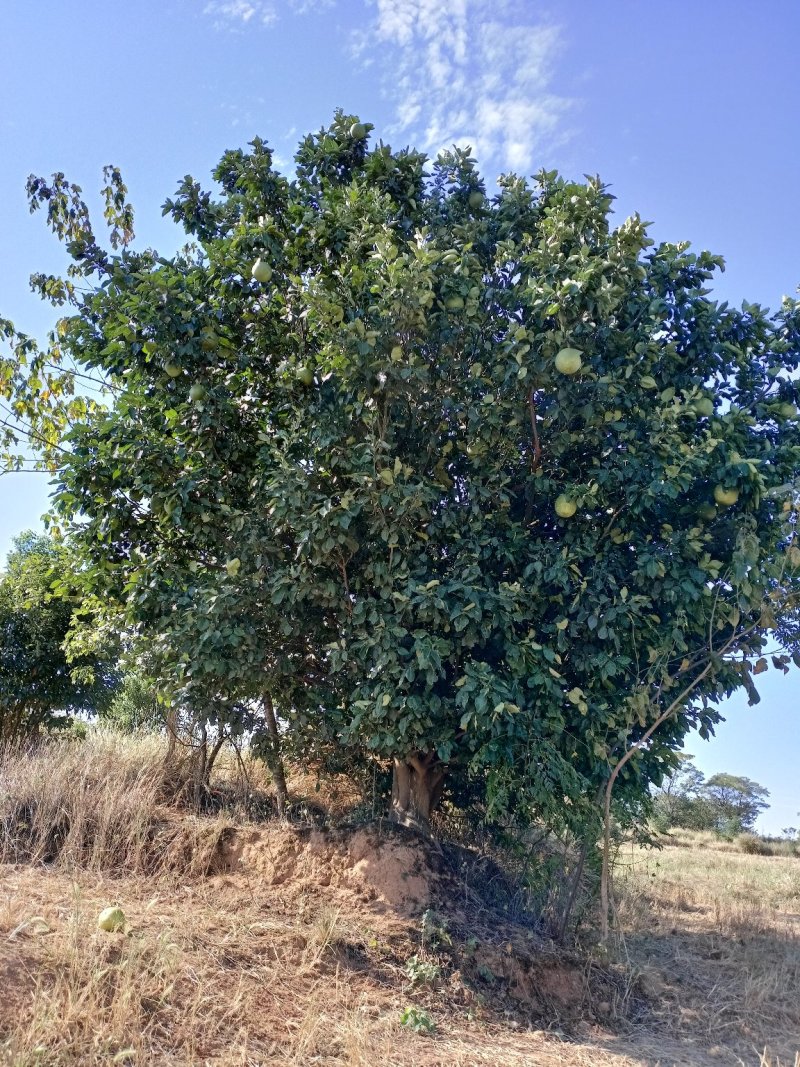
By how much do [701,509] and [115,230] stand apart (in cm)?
736

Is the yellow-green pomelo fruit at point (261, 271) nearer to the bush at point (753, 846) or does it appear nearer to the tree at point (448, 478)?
the tree at point (448, 478)

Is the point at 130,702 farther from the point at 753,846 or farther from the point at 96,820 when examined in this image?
the point at 753,846

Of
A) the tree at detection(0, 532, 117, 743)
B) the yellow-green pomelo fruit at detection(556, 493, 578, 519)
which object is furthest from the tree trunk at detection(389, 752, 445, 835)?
the tree at detection(0, 532, 117, 743)

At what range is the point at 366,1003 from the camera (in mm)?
4504

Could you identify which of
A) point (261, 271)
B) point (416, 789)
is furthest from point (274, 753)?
point (261, 271)

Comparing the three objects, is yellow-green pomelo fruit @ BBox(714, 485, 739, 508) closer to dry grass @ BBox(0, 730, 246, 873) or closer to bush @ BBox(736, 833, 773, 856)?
dry grass @ BBox(0, 730, 246, 873)

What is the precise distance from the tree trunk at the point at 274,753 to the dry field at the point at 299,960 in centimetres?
36

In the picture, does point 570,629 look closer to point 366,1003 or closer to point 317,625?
point 317,625

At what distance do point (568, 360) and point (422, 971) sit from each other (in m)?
3.93

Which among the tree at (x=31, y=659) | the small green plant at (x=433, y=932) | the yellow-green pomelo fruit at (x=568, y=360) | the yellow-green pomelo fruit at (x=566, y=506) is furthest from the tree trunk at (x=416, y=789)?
the tree at (x=31, y=659)

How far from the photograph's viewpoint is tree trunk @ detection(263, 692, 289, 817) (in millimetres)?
6848

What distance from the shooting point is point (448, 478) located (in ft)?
20.0

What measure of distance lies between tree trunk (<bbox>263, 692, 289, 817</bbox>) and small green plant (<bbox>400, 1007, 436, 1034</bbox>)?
9.00 feet

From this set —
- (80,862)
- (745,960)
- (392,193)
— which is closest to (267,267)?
(392,193)
